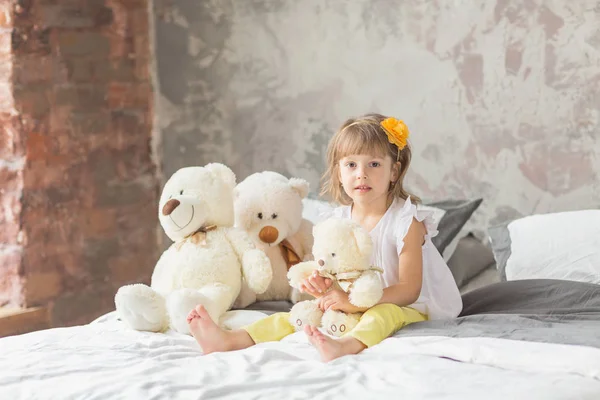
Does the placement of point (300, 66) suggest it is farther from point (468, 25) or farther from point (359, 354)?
point (359, 354)

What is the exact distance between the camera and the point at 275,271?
235 cm

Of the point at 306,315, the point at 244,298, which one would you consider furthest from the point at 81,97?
the point at 306,315

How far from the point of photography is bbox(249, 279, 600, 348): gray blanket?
1.68 meters

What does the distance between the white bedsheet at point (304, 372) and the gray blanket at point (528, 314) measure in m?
0.06

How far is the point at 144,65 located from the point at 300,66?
0.68 m

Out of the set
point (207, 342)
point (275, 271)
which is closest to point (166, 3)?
point (275, 271)

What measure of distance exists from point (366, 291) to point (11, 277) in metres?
1.61

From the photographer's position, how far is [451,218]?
8.30 feet

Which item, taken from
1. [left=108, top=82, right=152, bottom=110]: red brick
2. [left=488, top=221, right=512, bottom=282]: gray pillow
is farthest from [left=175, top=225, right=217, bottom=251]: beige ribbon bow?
[left=108, top=82, right=152, bottom=110]: red brick

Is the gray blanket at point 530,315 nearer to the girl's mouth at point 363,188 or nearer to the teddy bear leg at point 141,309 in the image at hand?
the girl's mouth at point 363,188

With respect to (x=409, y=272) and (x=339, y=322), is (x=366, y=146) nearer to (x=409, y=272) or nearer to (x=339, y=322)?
(x=409, y=272)

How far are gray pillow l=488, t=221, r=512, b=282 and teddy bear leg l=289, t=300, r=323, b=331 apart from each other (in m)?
0.72

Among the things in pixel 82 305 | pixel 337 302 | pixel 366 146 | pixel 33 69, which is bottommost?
pixel 82 305

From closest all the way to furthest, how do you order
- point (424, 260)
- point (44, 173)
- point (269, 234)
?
point (424, 260), point (269, 234), point (44, 173)
